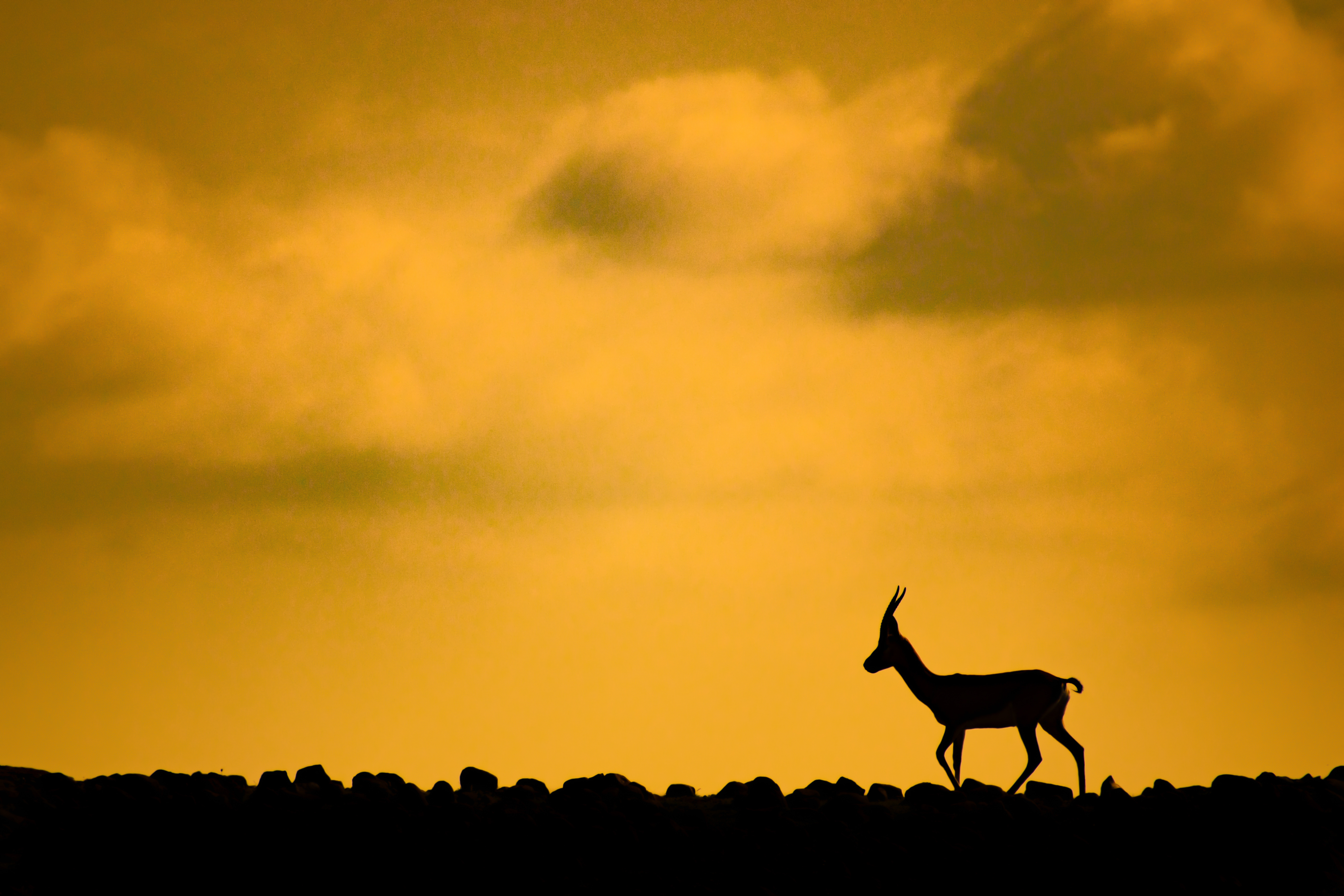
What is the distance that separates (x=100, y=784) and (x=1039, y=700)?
33.7ft

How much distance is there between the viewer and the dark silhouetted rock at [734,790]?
1545 centimetres

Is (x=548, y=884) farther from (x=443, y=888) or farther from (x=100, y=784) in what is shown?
(x=100, y=784)

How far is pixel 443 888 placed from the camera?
13141 mm

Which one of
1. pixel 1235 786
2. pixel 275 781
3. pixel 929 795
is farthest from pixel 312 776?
pixel 1235 786

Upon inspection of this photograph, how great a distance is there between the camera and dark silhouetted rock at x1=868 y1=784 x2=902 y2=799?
15.2m

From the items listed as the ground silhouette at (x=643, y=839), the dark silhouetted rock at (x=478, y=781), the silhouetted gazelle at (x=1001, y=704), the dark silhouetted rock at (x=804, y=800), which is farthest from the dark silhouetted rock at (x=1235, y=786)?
the dark silhouetted rock at (x=478, y=781)

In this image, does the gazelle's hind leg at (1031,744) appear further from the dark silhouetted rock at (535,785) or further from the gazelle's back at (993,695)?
the dark silhouetted rock at (535,785)

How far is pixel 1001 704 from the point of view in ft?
54.5

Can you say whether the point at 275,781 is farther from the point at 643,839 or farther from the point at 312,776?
the point at 643,839

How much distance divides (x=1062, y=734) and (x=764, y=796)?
4.18 meters

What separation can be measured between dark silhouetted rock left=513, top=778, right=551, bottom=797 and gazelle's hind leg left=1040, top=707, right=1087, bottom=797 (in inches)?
232

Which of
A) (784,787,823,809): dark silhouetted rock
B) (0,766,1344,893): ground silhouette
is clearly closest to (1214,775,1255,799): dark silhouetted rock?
(0,766,1344,893): ground silhouette

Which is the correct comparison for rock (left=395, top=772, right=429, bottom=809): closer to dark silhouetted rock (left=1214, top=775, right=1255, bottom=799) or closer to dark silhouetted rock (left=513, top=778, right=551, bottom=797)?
dark silhouetted rock (left=513, top=778, right=551, bottom=797)

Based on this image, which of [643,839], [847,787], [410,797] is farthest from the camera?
[847,787]
